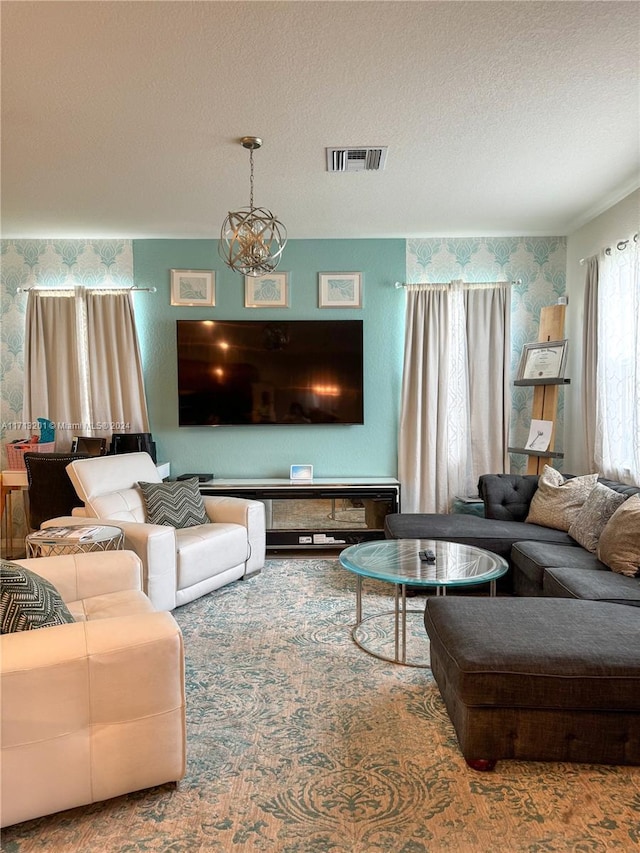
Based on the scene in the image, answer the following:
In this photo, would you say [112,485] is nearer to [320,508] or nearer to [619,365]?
[320,508]

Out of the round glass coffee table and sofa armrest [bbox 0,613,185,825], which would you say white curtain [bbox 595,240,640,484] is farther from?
sofa armrest [bbox 0,613,185,825]

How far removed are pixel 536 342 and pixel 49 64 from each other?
3892mm

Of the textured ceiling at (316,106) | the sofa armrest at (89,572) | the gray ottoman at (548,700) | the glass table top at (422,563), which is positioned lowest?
the gray ottoman at (548,700)

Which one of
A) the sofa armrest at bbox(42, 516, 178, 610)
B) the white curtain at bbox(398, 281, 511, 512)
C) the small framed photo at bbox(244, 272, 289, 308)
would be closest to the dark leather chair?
the sofa armrest at bbox(42, 516, 178, 610)

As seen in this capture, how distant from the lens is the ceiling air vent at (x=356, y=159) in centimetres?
318

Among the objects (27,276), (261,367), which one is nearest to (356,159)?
(261,367)

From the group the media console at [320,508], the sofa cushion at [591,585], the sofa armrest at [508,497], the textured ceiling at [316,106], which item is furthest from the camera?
the media console at [320,508]

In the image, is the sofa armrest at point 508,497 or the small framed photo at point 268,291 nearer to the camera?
the sofa armrest at point 508,497

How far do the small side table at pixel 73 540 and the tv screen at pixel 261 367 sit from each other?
6.37 ft

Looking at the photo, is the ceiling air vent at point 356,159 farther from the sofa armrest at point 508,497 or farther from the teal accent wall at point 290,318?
the sofa armrest at point 508,497

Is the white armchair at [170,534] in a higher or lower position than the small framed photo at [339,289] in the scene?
lower

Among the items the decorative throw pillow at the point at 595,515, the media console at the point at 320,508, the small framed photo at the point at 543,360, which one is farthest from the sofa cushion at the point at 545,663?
the small framed photo at the point at 543,360

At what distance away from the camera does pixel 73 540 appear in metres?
2.88

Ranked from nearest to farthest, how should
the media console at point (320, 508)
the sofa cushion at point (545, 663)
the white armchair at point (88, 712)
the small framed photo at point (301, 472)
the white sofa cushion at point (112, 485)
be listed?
the white armchair at point (88, 712), the sofa cushion at point (545, 663), the white sofa cushion at point (112, 485), the media console at point (320, 508), the small framed photo at point (301, 472)
